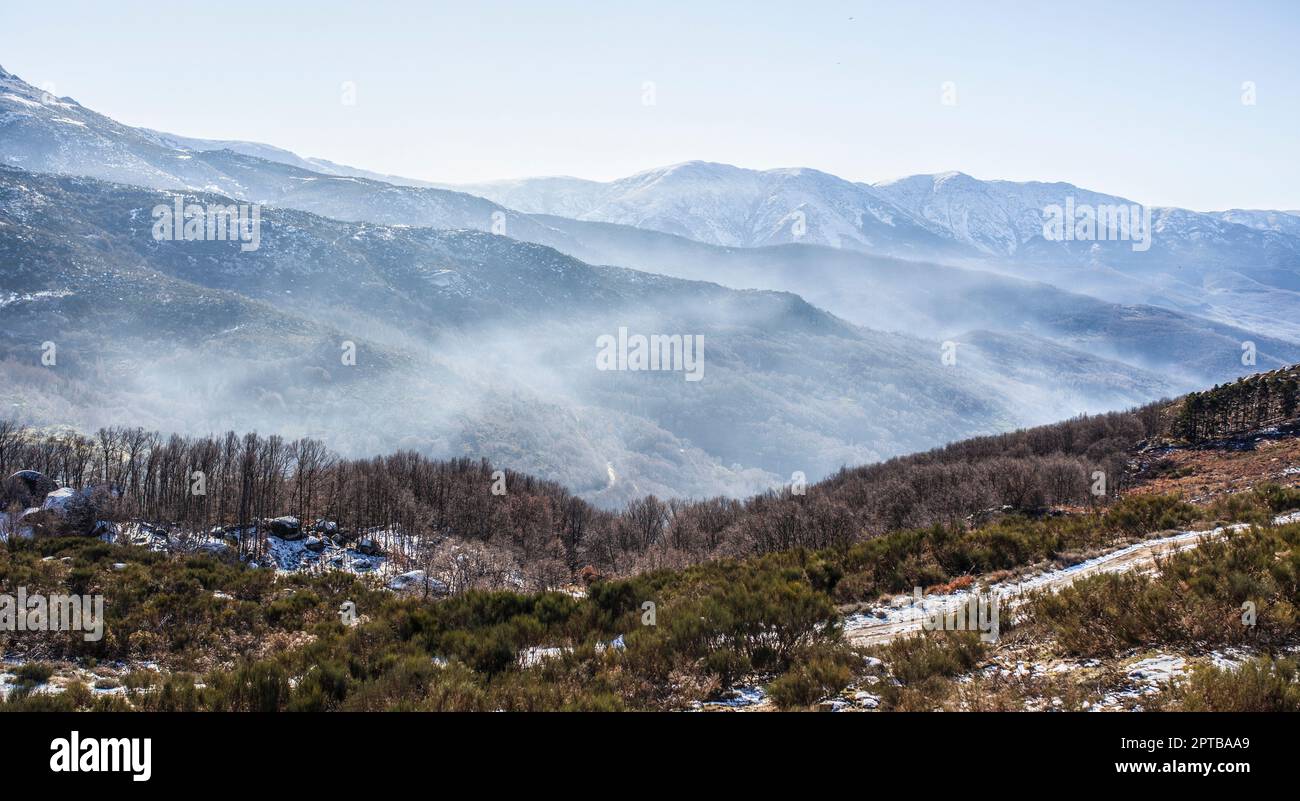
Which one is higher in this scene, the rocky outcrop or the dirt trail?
the dirt trail

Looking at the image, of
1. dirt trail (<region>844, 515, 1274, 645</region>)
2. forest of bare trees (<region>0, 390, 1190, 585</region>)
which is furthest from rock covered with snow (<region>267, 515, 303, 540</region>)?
dirt trail (<region>844, 515, 1274, 645</region>)

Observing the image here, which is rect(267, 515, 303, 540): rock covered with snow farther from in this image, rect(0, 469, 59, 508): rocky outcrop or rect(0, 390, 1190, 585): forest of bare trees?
rect(0, 469, 59, 508): rocky outcrop

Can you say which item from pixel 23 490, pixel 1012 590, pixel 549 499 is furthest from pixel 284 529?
pixel 549 499

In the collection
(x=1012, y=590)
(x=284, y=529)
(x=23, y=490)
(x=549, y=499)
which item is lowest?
(x=549, y=499)

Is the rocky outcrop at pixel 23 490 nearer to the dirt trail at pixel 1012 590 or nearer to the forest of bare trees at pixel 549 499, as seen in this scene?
the forest of bare trees at pixel 549 499

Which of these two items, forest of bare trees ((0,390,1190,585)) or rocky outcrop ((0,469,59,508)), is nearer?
rocky outcrop ((0,469,59,508))

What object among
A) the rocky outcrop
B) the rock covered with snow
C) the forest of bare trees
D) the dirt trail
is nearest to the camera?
the dirt trail

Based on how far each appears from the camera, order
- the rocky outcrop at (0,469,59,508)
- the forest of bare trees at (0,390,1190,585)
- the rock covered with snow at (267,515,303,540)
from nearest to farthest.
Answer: the rocky outcrop at (0,469,59,508)
the forest of bare trees at (0,390,1190,585)
the rock covered with snow at (267,515,303,540)

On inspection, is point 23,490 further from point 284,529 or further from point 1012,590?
point 1012,590

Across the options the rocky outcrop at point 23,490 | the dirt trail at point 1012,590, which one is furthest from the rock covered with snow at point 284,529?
the dirt trail at point 1012,590

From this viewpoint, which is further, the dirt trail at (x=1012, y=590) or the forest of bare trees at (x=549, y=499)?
the forest of bare trees at (x=549, y=499)
